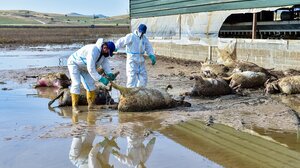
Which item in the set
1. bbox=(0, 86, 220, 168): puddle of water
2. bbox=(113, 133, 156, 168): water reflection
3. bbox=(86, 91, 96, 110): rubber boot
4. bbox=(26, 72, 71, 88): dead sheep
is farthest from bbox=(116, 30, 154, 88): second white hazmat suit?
bbox=(113, 133, 156, 168): water reflection

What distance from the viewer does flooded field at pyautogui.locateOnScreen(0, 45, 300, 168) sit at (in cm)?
634

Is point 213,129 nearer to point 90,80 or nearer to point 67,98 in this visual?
point 90,80

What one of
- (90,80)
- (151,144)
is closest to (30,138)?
(151,144)

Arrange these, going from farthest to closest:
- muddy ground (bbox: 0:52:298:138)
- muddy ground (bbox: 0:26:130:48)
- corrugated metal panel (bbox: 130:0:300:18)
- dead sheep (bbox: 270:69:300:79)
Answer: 1. muddy ground (bbox: 0:26:130:48)
2. corrugated metal panel (bbox: 130:0:300:18)
3. dead sheep (bbox: 270:69:300:79)
4. muddy ground (bbox: 0:52:298:138)

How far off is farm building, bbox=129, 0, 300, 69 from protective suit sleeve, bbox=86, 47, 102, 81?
7135 millimetres

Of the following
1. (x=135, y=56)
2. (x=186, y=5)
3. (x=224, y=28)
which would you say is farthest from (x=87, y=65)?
(x=224, y=28)

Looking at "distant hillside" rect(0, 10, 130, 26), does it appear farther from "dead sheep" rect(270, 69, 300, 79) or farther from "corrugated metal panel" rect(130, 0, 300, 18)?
"dead sheep" rect(270, 69, 300, 79)

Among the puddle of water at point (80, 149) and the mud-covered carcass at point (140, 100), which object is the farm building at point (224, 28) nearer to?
the mud-covered carcass at point (140, 100)

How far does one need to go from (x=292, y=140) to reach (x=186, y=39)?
1490cm

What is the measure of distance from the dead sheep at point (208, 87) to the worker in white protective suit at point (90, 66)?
244 cm

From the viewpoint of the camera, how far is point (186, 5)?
71.4ft

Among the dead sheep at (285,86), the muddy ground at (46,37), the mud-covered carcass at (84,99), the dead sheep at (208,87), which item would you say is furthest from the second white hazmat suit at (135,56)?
the muddy ground at (46,37)

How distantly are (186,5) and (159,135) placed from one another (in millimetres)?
14876

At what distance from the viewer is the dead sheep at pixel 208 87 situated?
11.3 meters
